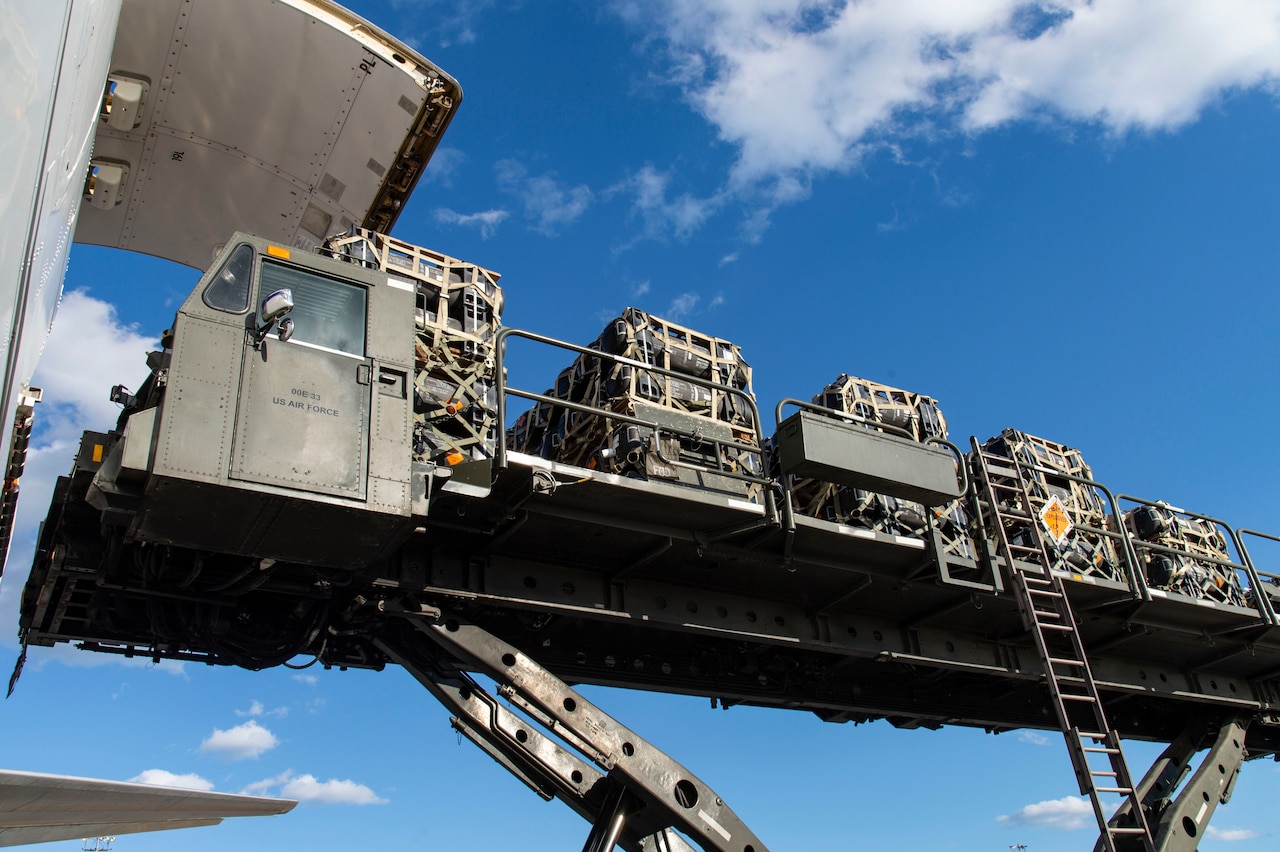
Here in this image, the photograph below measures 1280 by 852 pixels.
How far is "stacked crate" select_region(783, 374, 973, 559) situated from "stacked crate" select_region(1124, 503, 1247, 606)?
3.95m

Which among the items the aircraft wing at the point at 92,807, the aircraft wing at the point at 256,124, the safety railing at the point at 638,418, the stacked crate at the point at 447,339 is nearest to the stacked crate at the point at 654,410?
the safety railing at the point at 638,418

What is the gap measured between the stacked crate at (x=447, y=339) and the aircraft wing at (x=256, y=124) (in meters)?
1.18

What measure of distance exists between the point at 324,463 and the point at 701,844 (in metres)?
4.38

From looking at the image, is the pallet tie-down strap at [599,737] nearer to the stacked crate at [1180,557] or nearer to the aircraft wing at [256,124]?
the aircraft wing at [256,124]

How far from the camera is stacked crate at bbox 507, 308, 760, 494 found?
8.97 m

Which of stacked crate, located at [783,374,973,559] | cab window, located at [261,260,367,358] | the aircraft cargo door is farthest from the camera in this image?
stacked crate, located at [783,374,973,559]

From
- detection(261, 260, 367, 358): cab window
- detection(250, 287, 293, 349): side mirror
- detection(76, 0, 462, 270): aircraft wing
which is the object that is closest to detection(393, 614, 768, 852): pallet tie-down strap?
detection(261, 260, 367, 358): cab window

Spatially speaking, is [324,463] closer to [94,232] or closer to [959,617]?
[94,232]

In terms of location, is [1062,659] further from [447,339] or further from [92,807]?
[92,807]

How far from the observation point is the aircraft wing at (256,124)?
364 inches

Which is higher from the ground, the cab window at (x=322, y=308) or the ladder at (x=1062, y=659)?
the cab window at (x=322, y=308)

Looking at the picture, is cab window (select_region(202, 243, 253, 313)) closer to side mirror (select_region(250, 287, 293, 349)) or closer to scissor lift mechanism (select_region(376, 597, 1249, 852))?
side mirror (select_region(250, 287, 293, 349))

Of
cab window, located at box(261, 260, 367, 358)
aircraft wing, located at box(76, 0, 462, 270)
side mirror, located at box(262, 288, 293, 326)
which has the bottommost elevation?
side mirror, located at box(262, 288, 293, 326)

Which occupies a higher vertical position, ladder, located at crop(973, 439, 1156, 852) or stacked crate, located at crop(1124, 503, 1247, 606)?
stacked crate, located at crop(1124, 503, 1247, 606)
